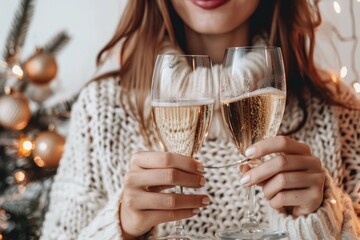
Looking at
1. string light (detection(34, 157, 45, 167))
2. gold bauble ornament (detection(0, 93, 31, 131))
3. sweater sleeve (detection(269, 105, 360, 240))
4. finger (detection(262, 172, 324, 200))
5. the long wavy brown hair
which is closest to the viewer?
finger (detection(262, 172, 324, 200))

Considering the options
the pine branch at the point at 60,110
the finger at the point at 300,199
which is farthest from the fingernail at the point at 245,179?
the pine branch at the point at 60,110

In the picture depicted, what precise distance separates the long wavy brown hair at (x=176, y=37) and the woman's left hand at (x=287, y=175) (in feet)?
1.30

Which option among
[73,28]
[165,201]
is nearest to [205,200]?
[165,201]

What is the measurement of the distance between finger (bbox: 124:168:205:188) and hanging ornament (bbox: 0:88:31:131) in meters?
0.85

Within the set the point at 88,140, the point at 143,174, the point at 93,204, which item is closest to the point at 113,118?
the point at 88,140

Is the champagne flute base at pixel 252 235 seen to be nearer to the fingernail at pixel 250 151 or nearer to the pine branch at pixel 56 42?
the fingernail at pixel 250 151

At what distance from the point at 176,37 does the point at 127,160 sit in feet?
1.07

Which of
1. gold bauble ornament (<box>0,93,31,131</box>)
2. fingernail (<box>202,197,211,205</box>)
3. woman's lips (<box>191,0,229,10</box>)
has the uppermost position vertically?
woman's lips (<box>191,0,229,10</box>)

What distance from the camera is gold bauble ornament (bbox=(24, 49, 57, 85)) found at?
192 centimetres

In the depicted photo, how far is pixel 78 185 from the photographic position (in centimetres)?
149

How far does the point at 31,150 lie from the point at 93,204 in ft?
1.86

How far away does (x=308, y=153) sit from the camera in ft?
3.72

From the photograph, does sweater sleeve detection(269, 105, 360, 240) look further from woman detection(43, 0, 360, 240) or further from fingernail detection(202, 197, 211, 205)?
fingernail detection(202, 197, 211, 205)

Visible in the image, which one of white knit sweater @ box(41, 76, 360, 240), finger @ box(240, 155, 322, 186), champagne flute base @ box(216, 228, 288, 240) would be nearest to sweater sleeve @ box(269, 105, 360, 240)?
white knit sweater @ box(41, 76, 360, 240)
